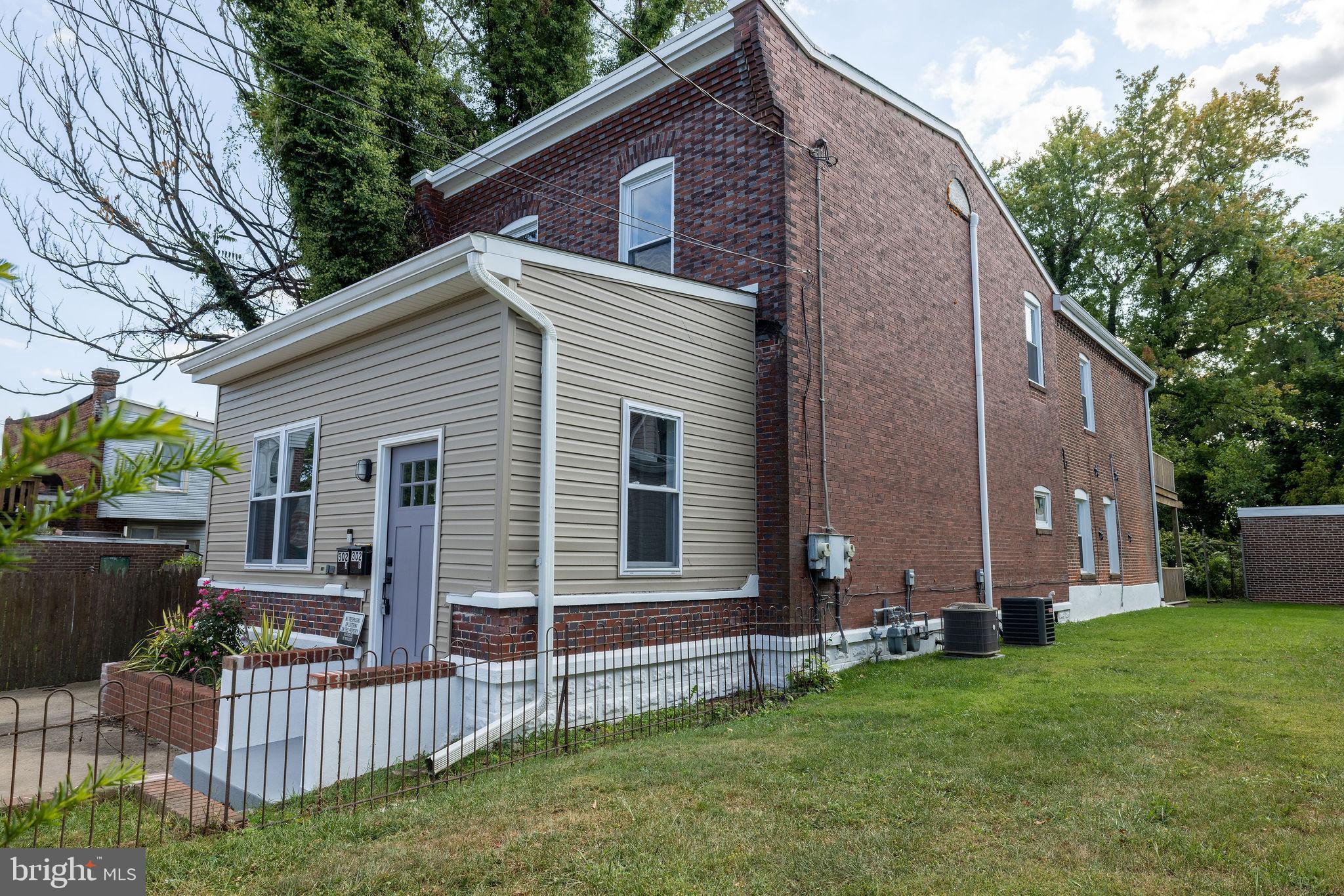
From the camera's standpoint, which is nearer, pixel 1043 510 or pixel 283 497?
pixel 283 497

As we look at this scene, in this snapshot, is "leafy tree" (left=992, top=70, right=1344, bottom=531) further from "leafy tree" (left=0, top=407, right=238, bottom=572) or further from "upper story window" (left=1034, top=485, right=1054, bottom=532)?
"leafy tree" (left=0, top=407, right=238, bottom=572)

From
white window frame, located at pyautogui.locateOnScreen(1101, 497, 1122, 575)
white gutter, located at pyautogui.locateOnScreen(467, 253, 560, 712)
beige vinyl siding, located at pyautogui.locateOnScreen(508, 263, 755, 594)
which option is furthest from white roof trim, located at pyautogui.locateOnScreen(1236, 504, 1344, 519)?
white gutter, located at pyautogui.locateOnScreen(467, 253, 560, 712)

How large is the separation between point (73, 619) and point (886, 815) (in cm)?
1267

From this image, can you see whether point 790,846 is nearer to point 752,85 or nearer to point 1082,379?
point 752,85

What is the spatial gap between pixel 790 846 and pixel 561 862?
1.19 m

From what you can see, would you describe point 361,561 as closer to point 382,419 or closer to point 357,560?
point 357,560

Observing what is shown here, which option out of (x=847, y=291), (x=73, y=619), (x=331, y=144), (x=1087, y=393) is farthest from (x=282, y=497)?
(x=1087, y=393)

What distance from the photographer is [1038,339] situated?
55.5 ft

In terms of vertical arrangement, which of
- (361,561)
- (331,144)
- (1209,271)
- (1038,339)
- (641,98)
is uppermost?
(1209,271)

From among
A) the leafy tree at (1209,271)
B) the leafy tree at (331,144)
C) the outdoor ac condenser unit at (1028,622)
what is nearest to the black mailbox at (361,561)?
the leafy tree at (331,144)

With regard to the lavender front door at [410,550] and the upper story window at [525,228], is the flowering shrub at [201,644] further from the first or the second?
the upper story window at [525,228]

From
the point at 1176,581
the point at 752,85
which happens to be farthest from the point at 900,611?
the point at 1176,581

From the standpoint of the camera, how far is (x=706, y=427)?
9.02m

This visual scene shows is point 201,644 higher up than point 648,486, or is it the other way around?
point 648,486
